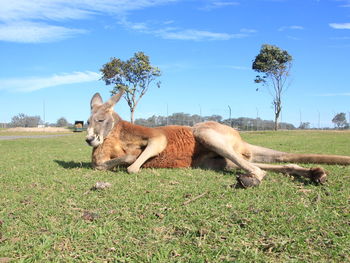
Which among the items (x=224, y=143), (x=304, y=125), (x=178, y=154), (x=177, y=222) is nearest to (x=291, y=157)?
(x=224, y=143)

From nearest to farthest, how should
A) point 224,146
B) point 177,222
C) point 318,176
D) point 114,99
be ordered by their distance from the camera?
point 177,222 < point 318,176 < point 224,146 < point 114,99

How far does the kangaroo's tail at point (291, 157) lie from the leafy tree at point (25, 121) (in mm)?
52807

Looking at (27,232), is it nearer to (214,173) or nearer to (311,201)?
(311,201)

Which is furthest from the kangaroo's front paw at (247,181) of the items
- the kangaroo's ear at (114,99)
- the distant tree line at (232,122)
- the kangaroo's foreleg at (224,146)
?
the distant tree line at (232,122)

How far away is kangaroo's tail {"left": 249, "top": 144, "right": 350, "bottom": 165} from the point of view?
5102 millimetres

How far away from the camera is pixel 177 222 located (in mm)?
2748

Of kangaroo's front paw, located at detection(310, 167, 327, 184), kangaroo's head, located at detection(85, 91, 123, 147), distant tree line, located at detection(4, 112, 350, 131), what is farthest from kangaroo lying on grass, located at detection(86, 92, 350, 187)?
distant tree line, located at detection(4, 112, 350, 131)

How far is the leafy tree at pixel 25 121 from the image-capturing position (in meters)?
53.9

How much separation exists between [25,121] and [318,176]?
57.9 metres

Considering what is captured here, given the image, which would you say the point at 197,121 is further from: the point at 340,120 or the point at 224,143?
the point at 224,143

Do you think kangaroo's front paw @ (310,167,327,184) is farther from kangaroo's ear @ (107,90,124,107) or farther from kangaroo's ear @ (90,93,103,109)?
kangaroo's ear @ (90,93,103,109)

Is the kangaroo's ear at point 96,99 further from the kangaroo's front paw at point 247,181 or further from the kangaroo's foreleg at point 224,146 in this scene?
the kangaroo's front paw at point 247,181

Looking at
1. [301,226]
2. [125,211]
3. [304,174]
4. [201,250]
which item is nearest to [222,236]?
[201,250]

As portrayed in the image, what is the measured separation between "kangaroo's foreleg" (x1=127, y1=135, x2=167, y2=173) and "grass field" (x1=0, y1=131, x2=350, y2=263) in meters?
0.80
